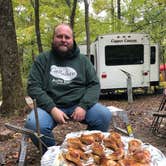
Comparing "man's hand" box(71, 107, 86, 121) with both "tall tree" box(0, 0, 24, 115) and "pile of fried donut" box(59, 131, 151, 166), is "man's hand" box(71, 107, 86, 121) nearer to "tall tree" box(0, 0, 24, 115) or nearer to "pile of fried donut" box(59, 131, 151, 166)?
"pile of fried donut" box(59, 131, 151, 166)

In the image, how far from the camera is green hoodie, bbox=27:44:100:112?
4.60 meters

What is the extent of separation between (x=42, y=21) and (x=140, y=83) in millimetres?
7029

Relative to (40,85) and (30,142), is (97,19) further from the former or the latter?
(40,85)

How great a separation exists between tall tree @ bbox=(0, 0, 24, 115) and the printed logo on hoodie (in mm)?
4371

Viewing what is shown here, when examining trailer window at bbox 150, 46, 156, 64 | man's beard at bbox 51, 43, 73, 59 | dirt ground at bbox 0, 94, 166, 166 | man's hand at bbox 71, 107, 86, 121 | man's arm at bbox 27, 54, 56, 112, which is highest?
man's beard at bbox 51, 43, 73, 59

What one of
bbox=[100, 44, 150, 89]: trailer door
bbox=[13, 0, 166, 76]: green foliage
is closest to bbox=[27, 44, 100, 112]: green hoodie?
bbox=[100, 44, 150, 89]: trailer door

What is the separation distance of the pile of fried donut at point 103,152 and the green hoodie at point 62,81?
93cm

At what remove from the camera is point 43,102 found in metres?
4.41

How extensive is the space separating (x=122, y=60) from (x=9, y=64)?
677 cm

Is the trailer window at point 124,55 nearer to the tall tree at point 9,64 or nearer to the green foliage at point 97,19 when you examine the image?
the green foliage at point 97,19

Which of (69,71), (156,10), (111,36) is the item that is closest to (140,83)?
(111,36)

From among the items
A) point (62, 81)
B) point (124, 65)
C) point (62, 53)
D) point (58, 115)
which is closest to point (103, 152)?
point (58, 115)

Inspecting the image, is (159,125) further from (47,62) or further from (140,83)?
(140,83)

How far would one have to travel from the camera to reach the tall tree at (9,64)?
29.1 ft
